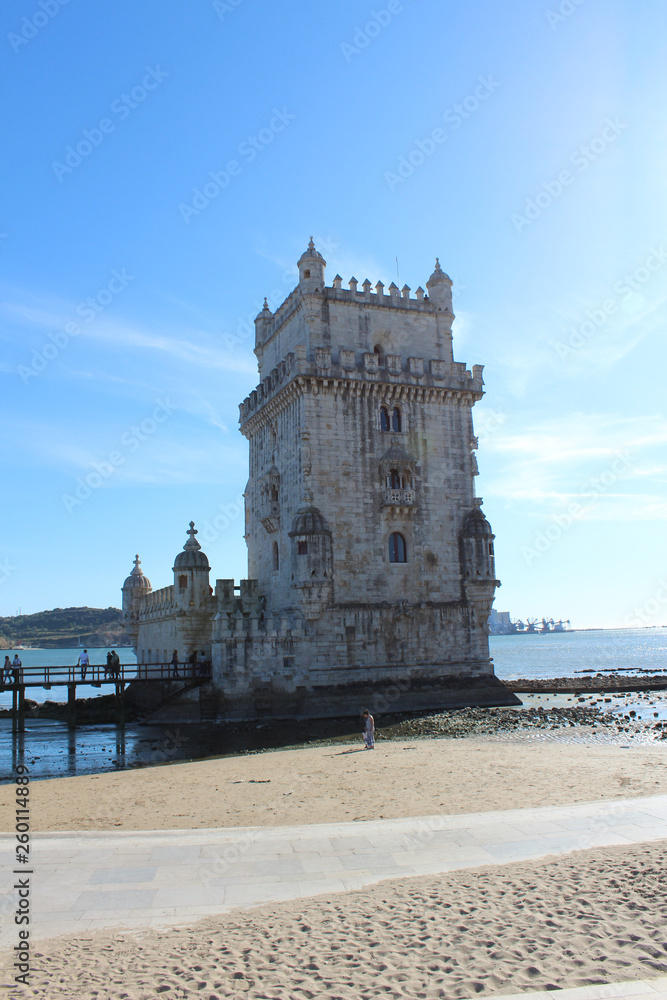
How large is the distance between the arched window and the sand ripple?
2433cm

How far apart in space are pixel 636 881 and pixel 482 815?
4.25 m

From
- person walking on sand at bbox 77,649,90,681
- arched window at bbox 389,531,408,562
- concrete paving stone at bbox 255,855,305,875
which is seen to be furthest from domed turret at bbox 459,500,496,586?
concrete paving stone at bbox 255,855,305,875

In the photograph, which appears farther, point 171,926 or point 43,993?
point 171,926

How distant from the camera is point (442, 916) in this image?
8250mm

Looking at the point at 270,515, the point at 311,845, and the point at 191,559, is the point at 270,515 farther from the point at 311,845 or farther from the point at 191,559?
the point at 311,845

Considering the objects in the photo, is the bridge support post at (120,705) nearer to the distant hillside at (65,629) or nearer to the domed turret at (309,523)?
the domed turret at (309,523)

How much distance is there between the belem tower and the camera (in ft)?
102

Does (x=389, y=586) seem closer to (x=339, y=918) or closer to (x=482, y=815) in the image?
(x=482, y=815)

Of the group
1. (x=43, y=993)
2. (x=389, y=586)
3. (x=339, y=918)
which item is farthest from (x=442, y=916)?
(x=389, y=586)

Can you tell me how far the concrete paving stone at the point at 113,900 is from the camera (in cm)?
884

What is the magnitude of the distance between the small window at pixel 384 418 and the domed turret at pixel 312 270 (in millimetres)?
6348

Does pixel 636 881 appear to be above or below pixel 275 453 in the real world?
below

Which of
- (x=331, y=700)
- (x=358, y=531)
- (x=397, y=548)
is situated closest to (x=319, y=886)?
(x=331, y=700)

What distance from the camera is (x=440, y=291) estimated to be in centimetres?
3694
